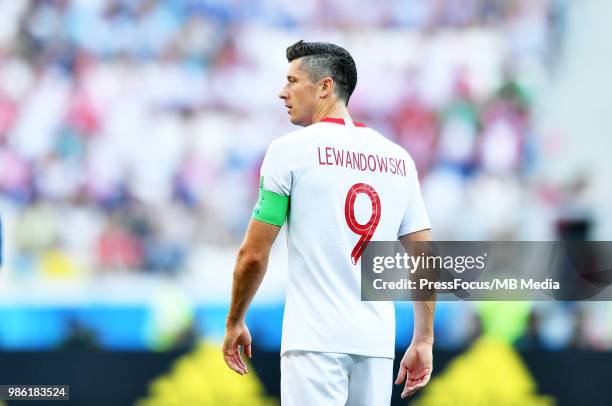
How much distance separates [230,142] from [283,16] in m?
1.00

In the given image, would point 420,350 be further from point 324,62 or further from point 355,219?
point 324,62

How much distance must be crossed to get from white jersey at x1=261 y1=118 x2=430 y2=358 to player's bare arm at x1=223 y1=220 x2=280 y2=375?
0.09 m

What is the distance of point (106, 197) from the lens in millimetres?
6566

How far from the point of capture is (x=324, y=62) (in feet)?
9.87

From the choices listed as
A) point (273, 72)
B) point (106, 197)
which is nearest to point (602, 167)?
point (273, 72)

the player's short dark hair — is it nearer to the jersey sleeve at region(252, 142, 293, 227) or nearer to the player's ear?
the player's ear

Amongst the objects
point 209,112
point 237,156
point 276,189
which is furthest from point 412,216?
point 209,112

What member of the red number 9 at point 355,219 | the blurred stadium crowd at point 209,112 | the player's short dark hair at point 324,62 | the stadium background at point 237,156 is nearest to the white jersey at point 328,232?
the red number 9 at point 355,219

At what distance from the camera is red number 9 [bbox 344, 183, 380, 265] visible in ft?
9.12

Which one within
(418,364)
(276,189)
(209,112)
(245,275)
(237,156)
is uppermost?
(209,112)

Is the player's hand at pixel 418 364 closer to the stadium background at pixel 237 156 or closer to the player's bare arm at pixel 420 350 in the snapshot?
the player's bare arm at pixel 420 350

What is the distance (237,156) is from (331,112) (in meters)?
3.72

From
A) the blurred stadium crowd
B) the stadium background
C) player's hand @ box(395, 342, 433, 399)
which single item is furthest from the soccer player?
the blurred stadium crowd

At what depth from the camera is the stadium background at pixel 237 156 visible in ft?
20.0
